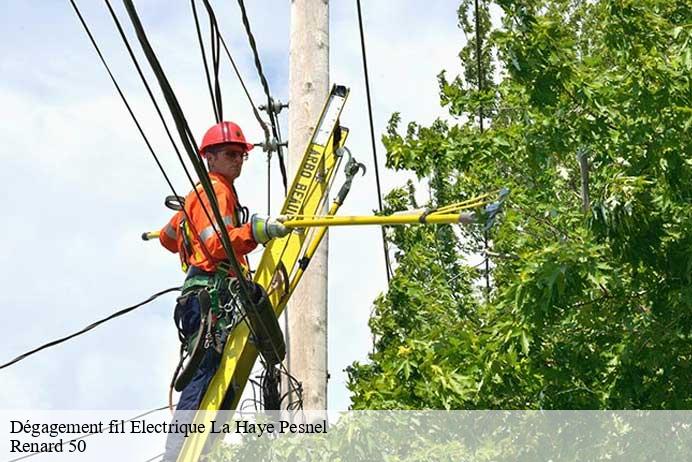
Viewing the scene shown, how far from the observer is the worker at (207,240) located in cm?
633

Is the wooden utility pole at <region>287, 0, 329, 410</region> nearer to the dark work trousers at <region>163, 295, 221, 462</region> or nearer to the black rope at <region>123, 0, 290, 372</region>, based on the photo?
the dark work trousers at <region>163, 295, 221, 462</region>

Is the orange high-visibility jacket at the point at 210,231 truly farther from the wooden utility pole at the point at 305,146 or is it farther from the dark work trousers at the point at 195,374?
the wooden utility pole at the point at 305,146

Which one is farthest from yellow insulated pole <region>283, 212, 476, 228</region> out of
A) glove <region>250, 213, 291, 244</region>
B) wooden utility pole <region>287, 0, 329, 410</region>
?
wooden utility pole <region>287, 0, 329, 410</region>

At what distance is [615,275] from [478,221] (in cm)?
136

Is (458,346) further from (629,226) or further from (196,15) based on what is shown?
(196,15)

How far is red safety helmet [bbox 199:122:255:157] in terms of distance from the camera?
22.4 ft

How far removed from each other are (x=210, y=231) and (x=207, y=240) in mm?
50

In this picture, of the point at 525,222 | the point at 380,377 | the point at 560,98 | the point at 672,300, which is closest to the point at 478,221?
the point at 672,300

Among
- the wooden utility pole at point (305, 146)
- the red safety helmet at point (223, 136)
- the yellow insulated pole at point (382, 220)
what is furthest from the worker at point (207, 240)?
the wooden utility pole at point (305, 146)

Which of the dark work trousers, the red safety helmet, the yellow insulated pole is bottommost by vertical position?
the dark work trousers

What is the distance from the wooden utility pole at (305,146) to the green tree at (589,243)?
2.64 feet

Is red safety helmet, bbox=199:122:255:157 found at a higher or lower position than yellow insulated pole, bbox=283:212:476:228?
higher

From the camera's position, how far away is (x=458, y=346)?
24.2 ft

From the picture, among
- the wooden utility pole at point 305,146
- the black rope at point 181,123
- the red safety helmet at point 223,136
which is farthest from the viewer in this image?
the red safety helmet at point 223,136
